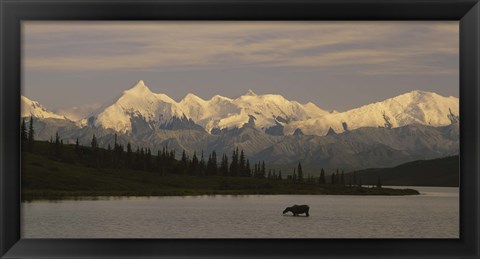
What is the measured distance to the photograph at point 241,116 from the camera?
11.6 m

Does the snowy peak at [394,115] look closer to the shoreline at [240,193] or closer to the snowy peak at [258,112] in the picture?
the snowy peak at [258,112]

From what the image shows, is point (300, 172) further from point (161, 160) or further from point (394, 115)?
point (394, 115)

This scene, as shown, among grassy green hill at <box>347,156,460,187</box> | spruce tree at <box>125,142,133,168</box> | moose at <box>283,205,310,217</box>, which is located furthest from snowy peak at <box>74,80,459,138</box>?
moose at <box>283,205,310,217</box>

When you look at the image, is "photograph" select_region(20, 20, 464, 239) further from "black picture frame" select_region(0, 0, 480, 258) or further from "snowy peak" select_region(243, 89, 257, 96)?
"black picture frame" select_region(0, 0, 480, 258)

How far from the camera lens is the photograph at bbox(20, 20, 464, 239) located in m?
11.6

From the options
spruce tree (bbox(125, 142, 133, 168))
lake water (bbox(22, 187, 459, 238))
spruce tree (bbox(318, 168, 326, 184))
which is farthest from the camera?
spruce tree (bbox(318, 168, 326, 184))

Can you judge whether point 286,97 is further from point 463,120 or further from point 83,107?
point 463,120

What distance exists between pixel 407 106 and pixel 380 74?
787 mm

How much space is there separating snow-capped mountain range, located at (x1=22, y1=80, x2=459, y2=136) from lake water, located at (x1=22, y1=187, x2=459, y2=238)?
60.5 inches

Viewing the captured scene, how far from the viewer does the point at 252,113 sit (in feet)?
45.0

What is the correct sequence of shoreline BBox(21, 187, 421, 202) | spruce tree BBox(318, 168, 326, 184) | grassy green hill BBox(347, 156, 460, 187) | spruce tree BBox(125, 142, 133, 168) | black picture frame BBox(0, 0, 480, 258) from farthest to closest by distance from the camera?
spruce tree BBox(318, 168, 326, 184)
shoreline BBox(21, 187, 421, 202)
spruce tree BBox(125, 142, 133, 168)
grassy green hill BBox(347, 156, 460, 187)
black picture frame BBox(0, 0, 480, 258)

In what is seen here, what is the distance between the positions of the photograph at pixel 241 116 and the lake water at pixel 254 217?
0.05 meters

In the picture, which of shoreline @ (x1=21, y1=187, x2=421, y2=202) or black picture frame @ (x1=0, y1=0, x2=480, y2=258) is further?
shoreline @ (x1=21, y1=187, x2=421, y2=202)

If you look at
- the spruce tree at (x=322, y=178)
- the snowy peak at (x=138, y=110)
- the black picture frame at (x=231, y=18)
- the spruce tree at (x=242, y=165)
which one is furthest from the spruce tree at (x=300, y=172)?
the black picture frame at (x=231, y=18)
